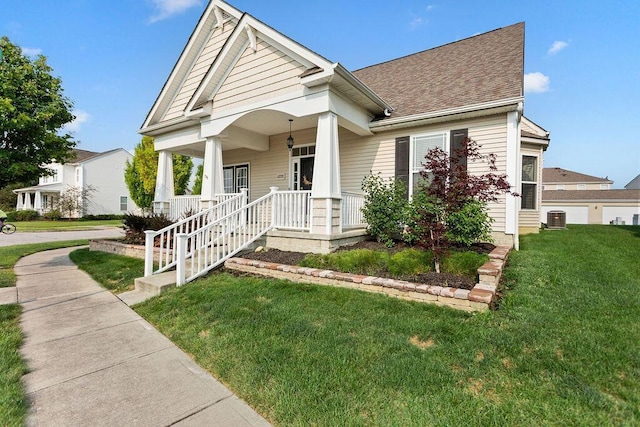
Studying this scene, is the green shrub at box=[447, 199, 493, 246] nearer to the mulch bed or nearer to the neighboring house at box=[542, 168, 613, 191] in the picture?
the mulch bed

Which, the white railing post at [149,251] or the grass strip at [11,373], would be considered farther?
the white railing post at [149,251]

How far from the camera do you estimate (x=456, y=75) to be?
9.24m

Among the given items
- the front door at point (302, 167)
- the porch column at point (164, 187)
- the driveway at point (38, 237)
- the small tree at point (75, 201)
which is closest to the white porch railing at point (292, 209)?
the front door at point (302, 167)

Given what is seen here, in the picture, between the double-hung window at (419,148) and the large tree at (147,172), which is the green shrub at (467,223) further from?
the large tree at (147,172)

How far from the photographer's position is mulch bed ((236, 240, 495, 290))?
456 centimetres

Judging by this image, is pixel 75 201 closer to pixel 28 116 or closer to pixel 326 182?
pixel 28 116

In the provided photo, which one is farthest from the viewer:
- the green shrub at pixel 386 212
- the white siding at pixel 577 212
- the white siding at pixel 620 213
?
the white siding at pixel 577 212

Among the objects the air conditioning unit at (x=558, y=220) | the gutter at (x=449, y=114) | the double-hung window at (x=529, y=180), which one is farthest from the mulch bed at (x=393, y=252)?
the air conditioning unit at (x=558, y=220)

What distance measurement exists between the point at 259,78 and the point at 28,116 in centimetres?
476

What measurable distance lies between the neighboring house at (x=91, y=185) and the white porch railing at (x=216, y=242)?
1101 inches

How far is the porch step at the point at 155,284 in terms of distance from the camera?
17.4ft

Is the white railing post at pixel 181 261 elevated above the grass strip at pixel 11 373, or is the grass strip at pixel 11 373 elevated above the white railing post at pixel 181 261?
the white railing post at pixel 181 261

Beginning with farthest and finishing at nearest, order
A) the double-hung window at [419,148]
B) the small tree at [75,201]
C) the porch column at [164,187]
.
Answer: the small tree at [75,201], the porch column at [164,187], the double-hung window at [419,148]

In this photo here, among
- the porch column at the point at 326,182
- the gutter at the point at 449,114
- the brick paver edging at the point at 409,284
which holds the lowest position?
the brick paver edging at the point at 409,284
